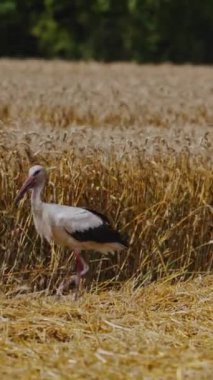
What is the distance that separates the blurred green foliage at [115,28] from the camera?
30.4m

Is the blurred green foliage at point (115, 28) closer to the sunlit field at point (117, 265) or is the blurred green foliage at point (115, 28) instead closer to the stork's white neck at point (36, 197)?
the sunlit field at point (117, 265)

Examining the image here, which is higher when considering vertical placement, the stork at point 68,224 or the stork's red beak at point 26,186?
the stork's red beak at point 26,186

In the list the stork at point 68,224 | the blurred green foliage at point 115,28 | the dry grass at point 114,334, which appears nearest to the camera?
the dry grass at point 114,334

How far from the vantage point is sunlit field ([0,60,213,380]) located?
17.8 feet

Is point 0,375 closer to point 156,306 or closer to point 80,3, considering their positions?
point 156,306

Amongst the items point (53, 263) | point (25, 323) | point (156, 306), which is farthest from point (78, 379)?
point (53, 263)

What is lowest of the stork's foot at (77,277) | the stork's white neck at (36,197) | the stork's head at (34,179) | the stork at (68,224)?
the stork's foot at (77,277)

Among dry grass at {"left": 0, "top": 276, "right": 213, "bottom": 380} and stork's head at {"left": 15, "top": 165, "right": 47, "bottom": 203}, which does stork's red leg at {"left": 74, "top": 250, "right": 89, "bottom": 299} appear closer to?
dry grass at {"left": 0, "top": 276, "right": 213, "bottom": 380}

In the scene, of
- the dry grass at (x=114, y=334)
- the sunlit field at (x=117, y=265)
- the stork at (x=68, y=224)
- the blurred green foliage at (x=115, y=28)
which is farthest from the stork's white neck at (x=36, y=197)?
the blurred green foliage at (x=115, y=28)

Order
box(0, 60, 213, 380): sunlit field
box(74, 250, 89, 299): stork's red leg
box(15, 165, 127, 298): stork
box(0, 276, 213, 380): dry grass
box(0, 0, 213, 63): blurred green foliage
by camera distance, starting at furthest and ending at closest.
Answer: box(0, 0, 213, 63): blurred green foliage, box(74, 250, 89, 299): stork's red leg, box(15, 165, 127, 298): stork, box(0, 60, 213, 380): sunlit field, box(0, 276, 213, 380): dry grass

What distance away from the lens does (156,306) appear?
21.8ft

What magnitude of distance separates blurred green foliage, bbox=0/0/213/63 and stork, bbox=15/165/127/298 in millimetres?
23250

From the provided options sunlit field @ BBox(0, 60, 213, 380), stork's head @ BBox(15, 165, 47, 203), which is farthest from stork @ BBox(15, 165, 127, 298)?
sunlit field @ BBox(0, 60, 213, 380)

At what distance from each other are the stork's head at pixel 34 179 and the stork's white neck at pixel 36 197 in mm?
18
